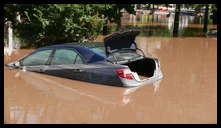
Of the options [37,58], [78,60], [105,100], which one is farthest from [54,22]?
[105,100]

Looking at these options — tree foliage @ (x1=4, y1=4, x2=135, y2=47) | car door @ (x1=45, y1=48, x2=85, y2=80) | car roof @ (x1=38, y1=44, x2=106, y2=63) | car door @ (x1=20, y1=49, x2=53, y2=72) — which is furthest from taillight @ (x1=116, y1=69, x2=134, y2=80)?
tree foliage @ (x1=4, y1=4, x2=135, y2=47)

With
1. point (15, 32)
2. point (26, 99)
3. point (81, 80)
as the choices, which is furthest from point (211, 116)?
point (15, 32)

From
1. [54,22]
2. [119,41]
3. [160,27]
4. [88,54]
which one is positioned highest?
[160,27]

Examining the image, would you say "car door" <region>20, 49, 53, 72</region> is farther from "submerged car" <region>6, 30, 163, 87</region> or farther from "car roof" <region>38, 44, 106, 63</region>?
"car roof" <region>38, 44, 106, 63</region>

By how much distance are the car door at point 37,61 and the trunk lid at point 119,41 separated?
1.70 metres

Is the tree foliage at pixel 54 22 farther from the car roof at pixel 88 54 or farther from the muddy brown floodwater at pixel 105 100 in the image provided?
the car roof at pixel 88 54

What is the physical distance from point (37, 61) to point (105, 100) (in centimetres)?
284

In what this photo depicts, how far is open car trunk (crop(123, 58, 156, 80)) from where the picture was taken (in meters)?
8.44

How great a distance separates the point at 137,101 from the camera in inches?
264

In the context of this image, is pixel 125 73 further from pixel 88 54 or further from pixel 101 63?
pixel 88 54

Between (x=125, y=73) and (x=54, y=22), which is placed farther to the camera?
(x=54, y=22)

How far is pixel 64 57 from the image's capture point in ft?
26.6

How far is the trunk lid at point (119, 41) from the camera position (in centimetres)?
768
